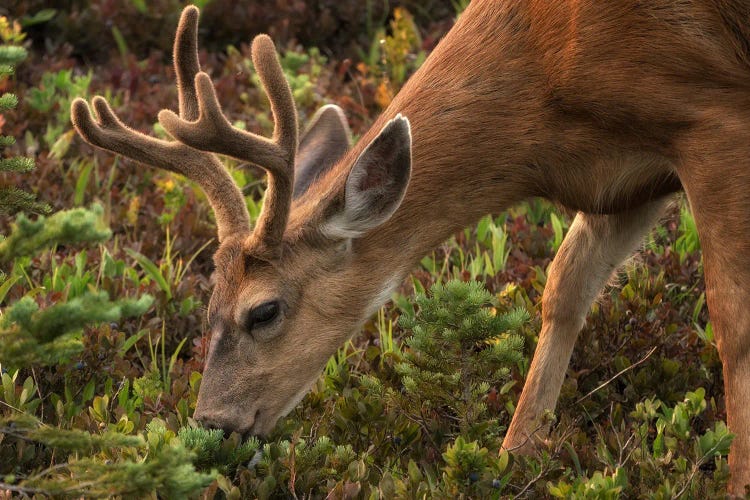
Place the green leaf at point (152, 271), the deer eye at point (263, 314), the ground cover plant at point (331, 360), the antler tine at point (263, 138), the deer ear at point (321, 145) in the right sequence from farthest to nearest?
the green leaf at point (152, 271)
the deer ear at point (321, 145)
the deer eye at point (263, 314)
the antler tine at point (263, 138)
the ground cover plant at point (331, 360)

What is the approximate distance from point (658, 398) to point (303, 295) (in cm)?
149

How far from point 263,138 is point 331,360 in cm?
123

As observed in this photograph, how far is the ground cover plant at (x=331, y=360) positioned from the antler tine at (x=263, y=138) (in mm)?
535

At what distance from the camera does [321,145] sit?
16.5ft

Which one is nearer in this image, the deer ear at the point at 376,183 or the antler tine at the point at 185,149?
the deer ear at the point at 376,183

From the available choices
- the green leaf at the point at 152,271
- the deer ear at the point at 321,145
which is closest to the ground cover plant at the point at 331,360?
the green leaf at the point at 152,271

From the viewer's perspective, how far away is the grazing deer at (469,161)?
4.17 metres

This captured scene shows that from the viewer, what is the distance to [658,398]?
4.89 meters

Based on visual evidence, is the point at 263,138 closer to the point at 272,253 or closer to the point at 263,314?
the point at 272,253

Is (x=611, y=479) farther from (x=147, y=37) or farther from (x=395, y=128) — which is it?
(x=147, y=37)

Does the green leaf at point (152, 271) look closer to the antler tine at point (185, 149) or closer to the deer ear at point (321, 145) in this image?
the deer ear at point (321, 145)

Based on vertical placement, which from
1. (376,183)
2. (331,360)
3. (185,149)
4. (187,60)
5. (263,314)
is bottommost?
(331,360)

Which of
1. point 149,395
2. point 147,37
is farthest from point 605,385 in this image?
point 147,37

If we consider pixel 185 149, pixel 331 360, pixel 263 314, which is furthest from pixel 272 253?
pixel 331 360
